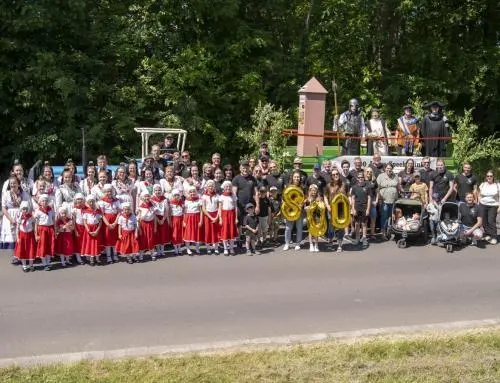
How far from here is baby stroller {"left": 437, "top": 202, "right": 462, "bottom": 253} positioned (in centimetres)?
1320

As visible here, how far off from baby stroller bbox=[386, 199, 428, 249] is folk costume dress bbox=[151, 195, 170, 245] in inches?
190

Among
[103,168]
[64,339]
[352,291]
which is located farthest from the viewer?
[103,168]

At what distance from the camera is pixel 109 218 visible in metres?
11.9

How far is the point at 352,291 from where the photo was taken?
Result: 1048 centimetres

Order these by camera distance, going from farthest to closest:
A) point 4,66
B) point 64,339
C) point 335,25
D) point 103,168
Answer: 1. point 335,25
2. point 4,66
3. point 103,168
4. point 64,339

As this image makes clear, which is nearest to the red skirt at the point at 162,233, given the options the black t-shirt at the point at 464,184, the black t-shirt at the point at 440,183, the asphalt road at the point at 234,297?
the asphalt road at the point at 234,297

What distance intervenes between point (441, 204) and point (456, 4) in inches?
647

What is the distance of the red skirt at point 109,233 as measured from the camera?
11.9 m

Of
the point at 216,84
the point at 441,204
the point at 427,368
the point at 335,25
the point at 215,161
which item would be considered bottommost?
the point at 427,368

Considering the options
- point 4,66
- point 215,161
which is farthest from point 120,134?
point 215,161

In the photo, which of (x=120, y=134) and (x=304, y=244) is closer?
(x=304, y=244)

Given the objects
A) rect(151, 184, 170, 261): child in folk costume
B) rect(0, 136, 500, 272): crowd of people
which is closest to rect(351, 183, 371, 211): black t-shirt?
rect(0, 136, 500, 272): crowd of people

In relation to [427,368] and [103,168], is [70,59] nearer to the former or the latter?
[103,168]

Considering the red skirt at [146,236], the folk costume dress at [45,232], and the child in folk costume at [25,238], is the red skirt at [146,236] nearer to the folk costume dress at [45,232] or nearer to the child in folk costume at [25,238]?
the folk costume dress at [45,232]
